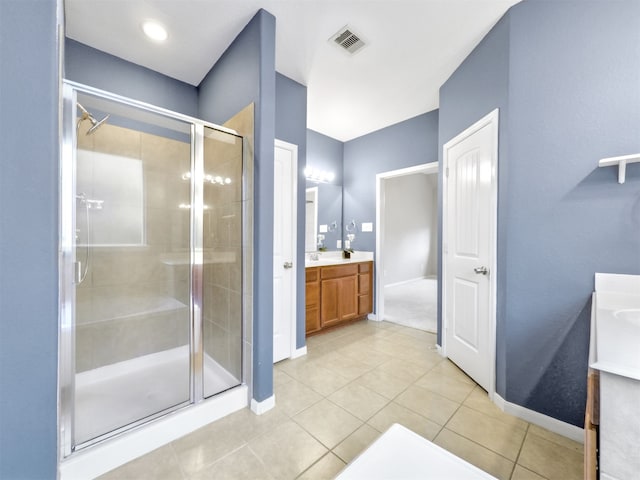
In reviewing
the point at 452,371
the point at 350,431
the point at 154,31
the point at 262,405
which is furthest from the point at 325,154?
the point at 350,431

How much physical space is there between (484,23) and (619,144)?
1224mm

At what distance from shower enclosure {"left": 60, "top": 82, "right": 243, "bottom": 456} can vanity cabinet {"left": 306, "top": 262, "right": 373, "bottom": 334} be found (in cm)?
120

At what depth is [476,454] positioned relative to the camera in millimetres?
1432

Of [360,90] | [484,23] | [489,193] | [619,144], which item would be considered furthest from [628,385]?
[360,90]

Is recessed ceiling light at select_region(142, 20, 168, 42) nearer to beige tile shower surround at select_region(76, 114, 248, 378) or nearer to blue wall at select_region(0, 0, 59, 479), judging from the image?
beige tile shower surround at select_region(76, 114, 248, 378)

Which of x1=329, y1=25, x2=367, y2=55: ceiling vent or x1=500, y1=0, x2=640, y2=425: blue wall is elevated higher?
x1=329, y1=25, x2=367, y2=55: ceiling vent

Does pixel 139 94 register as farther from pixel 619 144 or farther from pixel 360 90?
pixel 619 144

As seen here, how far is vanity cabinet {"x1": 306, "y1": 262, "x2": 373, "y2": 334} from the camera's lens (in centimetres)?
303

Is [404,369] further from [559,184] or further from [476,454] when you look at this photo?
[559,184]

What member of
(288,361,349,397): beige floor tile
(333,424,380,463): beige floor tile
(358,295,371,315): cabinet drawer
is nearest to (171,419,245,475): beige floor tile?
(333,424,380,463): beige floor tile

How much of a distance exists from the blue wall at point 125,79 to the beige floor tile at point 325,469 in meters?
3.08

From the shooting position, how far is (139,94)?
239 cm

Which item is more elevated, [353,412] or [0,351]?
[0,351]

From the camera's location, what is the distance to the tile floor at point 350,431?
133cm
